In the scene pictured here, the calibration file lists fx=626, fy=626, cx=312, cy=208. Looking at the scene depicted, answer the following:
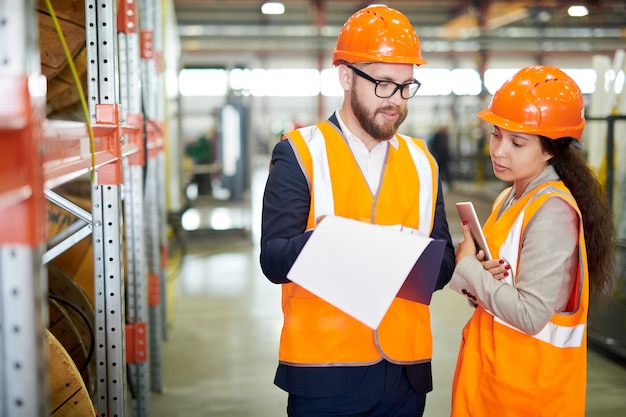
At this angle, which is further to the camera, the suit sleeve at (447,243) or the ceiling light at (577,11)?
the ceiling light at (577,11)

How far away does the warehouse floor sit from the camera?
4.08m

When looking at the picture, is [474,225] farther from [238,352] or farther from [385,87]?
[238,352]

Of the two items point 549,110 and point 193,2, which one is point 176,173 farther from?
point 193,2

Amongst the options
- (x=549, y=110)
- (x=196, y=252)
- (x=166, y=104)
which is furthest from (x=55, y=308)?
(x=196, y=252)

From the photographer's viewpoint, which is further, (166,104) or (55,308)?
(166,104)

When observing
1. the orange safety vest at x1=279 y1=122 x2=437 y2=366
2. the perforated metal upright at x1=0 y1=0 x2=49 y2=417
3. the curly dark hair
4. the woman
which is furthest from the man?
the perforated metal upright at x1=0 y1=0 x2=49 y2=417

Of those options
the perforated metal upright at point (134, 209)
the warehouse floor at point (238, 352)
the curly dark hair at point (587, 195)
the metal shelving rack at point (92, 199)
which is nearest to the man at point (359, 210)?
the curly dark hair at point (587, 195)

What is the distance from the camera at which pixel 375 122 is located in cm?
192

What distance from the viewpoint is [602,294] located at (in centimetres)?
214

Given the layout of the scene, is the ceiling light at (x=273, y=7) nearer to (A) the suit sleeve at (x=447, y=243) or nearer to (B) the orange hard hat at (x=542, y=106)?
(B) the orange hard hat at (x=542, y=106)

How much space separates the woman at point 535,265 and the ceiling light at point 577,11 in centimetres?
1182

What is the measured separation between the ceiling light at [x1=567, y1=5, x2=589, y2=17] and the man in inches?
475

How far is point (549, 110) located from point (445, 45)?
457 inches

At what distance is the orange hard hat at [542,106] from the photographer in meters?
1.97
